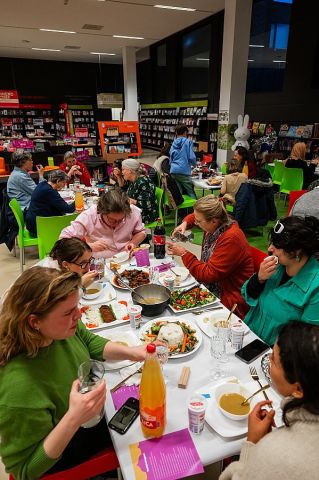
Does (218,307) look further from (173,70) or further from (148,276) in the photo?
(173,70)

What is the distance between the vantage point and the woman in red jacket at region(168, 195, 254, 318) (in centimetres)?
227

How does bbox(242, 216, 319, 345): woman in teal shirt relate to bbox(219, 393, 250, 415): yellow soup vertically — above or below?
above

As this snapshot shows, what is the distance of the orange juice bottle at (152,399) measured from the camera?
3.79ft

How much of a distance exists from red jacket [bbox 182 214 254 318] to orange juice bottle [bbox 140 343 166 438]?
1193mm

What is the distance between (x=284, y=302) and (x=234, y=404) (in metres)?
0.72

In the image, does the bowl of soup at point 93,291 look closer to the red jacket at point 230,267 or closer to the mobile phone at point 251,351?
the red jacket at point 230,267

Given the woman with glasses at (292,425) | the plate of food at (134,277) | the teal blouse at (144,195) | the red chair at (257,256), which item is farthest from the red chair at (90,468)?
the teal blouse at (144,195)

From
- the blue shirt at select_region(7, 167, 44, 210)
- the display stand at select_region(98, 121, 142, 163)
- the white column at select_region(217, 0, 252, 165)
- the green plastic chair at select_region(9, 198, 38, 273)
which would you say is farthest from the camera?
the display stand at select_region(98, 121, 142, 163)

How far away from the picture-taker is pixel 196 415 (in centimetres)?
116

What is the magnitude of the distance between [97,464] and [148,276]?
4.11 ft

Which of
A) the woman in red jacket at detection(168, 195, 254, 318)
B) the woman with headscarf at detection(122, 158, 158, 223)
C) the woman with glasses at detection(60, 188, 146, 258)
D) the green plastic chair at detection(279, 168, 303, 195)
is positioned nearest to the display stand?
the green plastic chair at detection(279, 168, 303, 195)

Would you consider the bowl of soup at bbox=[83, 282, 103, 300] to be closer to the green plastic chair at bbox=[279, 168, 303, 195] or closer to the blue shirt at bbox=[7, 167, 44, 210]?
the blue shirt at bbox=[7, 167, 44, 210]

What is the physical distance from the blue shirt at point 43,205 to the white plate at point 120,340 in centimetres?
270

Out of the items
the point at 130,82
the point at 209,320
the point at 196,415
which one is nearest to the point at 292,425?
the point at 196,415
